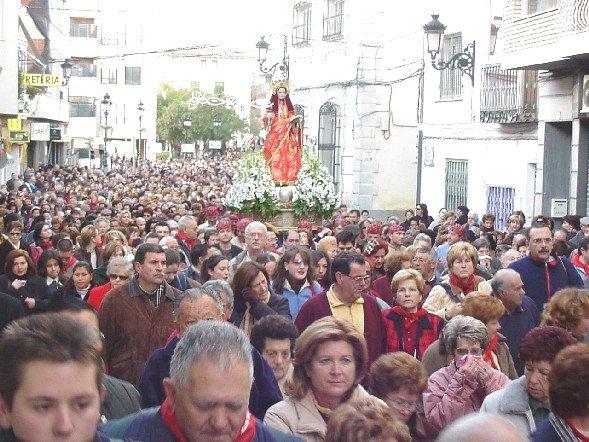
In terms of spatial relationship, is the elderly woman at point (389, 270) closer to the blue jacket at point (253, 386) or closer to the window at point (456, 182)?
the blue jacket at point (253, 386)

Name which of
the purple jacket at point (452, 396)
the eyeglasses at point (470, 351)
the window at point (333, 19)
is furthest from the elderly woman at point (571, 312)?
the window at point (333, 19)

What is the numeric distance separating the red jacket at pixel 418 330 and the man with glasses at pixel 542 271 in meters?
2.50

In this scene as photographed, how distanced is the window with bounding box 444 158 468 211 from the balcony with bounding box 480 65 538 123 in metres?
2.25

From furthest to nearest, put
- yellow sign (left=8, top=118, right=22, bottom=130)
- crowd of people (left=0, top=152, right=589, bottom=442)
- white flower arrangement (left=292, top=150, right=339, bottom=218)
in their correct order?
yellow sign (left=8, top=118, right=22, bottom=130), white flower arrangement (left=292, top=150, right=339, bottom=218), crowd of people (left=0, top=152, right=589, bottom=442)

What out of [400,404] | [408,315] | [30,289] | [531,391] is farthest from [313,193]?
[531,391]

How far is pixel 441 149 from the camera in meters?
30.1

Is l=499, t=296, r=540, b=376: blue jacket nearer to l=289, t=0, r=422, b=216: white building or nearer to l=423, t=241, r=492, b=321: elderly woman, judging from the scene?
l=423, t=241, r=492, b=321: elderly woman

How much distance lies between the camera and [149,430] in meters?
4.27

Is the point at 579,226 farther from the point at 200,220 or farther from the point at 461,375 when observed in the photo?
the point at 461,375

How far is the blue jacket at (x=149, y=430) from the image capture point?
423 centimetres

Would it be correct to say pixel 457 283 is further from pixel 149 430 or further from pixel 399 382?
pixel 149 430

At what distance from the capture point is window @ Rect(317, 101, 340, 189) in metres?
37.2

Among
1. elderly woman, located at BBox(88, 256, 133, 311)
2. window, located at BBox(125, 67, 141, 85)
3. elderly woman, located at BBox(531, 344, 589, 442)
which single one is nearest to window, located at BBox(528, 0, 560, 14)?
elderly woman, located at BBox(88, 256, 133, 311)

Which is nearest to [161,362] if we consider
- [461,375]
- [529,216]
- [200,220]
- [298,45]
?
[461,375]
